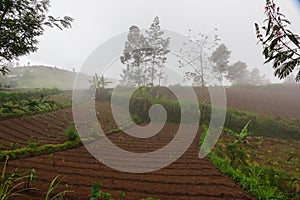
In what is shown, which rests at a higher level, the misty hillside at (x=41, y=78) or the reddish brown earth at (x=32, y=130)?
the misty hillside at (x=41, y=78)

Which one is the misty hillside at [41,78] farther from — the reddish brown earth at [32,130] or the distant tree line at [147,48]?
the reddish brown earth at [32,130]

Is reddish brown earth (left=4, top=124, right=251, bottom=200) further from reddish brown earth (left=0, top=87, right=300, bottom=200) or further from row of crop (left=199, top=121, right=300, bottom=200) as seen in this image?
row of crop (left=199, top=121, right=300, bottom=200)

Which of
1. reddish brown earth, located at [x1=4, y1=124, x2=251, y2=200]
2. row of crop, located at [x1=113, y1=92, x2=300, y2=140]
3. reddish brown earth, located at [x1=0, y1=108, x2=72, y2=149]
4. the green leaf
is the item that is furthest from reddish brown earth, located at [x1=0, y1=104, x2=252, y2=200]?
row of crop, located at [x1=113, y1=92, x2=300, y2=140]

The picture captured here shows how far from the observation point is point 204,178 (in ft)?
15.6

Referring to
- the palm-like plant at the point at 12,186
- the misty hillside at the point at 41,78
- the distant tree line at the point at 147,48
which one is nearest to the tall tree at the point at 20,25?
the palm-like plant at the point at 12,186

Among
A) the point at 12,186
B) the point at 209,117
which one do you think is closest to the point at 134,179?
the point at 12,186

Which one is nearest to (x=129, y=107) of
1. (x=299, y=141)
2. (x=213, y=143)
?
(x=213, y=143)

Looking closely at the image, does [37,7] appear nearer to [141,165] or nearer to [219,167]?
[141,165]

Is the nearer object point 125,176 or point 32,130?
point 125,176

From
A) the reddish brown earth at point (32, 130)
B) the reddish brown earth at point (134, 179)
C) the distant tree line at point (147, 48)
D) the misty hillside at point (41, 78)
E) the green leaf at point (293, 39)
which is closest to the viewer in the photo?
the green leaf at point (293, 39)

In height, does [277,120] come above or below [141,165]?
above

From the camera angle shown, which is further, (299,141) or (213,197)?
(299,141)

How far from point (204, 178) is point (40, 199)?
2.99 metres

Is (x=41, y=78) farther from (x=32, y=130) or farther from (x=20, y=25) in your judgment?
(x=20, y=25)
